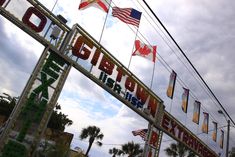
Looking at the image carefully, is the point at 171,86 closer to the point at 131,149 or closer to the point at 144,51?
the point at 144,51

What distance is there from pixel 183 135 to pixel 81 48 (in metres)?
13.8

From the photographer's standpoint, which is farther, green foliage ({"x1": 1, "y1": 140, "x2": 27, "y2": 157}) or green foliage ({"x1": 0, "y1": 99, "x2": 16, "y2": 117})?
green foliage ({"x1": 0, "y1": 99, "x2": 16, "y2": 117})

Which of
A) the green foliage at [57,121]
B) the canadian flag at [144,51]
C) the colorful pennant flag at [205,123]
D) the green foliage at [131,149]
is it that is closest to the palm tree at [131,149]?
the green foliage at [131,149]

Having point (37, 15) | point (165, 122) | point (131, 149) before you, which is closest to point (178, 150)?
point (131, 149)

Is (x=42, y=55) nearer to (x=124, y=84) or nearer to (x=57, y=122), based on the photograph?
(x=124, y=84)

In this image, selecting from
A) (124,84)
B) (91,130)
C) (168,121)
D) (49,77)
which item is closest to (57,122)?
(91,130)

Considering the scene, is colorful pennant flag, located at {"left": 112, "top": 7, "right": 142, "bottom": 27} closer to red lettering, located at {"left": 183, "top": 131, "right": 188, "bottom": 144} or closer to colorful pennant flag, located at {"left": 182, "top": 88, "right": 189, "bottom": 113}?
colorful pennant flag, located at {"left": 182, "top": 88, "right": 189, "bottom": 113}

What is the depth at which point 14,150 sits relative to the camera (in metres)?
10.1

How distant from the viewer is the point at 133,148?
48656 millimetres

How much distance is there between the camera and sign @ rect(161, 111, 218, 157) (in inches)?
803

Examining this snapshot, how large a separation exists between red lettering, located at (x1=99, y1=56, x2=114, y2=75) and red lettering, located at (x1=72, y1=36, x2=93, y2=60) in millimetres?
1144

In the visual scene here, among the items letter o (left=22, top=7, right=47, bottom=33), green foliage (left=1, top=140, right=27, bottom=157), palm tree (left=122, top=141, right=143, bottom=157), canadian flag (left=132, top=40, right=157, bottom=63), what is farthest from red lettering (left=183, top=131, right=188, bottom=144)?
palm tree (left=122, top=141, right=143, bottom=157)

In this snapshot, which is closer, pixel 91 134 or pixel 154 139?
pixel 154 139

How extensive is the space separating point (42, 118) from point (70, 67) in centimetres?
281
